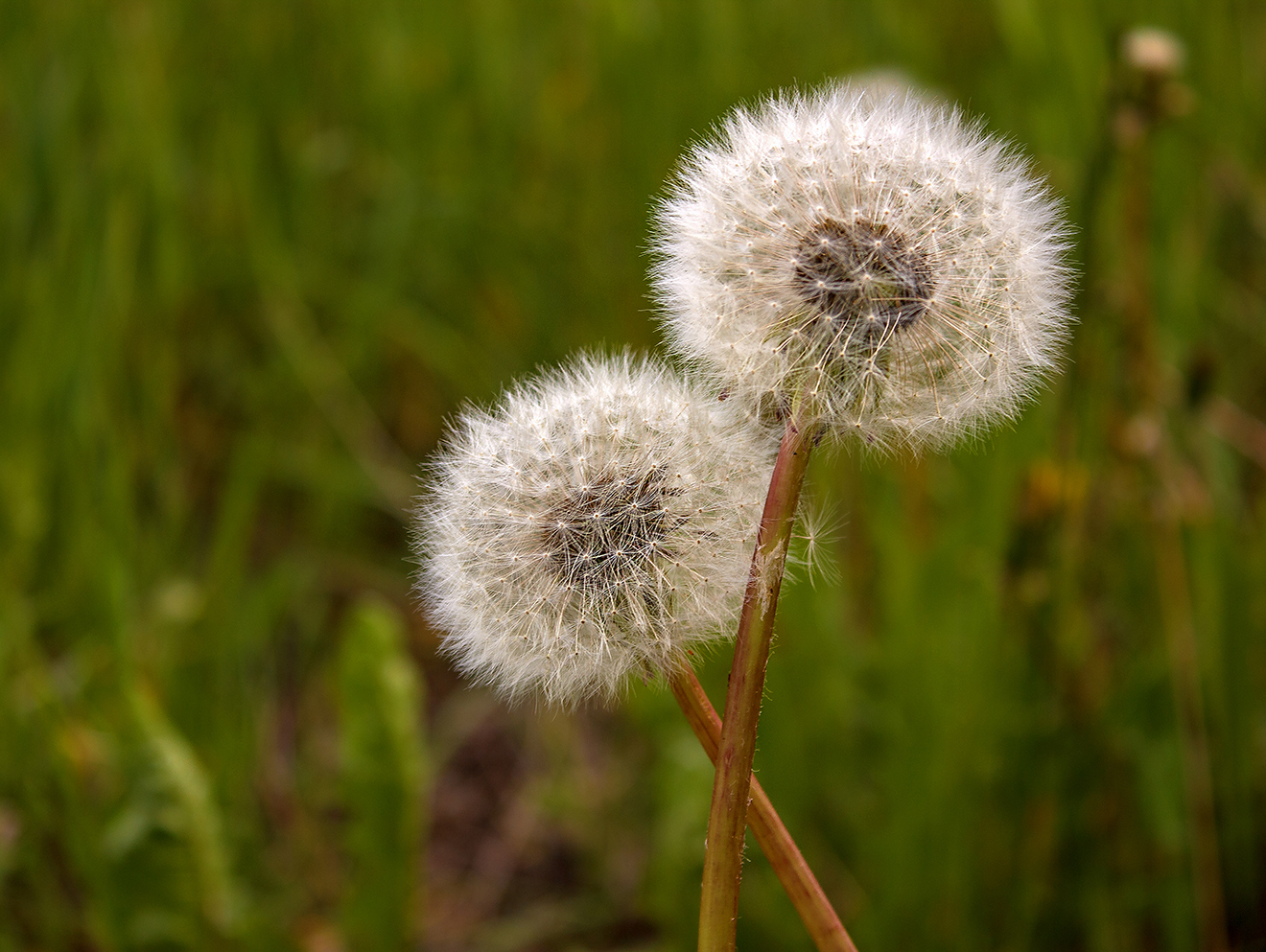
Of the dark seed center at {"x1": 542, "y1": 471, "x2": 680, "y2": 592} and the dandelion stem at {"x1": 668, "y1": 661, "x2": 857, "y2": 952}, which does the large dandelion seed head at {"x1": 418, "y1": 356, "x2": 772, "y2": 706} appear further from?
the dandelion stem at {"x1": 668, "y1": 661, "x2": 857, "y2": 952}

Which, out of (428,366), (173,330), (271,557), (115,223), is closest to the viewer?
(115,223)

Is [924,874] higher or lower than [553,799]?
lower

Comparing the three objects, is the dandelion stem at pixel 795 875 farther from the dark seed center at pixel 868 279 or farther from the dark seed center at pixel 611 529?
the dark seed center at pixel 868 279

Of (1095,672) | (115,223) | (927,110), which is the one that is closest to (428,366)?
(115,223)

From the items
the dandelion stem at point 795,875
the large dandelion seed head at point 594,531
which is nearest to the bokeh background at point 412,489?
the large dandelion seed head at point 594,531

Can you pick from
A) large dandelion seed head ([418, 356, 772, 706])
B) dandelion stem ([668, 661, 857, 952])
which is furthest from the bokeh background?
dandelion stem ([668, 661, 857, 952])

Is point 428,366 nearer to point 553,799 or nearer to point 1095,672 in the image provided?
point 553,799
